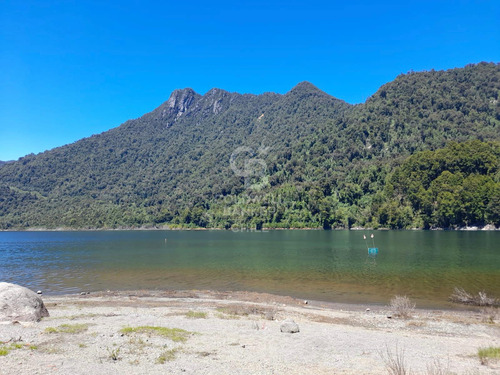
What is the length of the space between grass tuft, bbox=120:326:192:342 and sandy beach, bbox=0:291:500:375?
1.8 inches

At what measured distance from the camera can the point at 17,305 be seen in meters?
16.9

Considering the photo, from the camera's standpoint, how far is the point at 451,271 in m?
36.3

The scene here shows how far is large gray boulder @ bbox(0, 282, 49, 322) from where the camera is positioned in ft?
53.6

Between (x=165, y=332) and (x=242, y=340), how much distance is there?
3.70 m

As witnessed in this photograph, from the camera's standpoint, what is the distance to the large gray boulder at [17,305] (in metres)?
16.3

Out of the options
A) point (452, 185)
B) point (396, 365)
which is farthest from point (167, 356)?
point (452, 185)

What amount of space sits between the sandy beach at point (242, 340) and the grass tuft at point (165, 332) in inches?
1.8

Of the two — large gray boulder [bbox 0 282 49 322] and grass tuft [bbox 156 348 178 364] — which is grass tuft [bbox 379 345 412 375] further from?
large gray boulder [bbox 0 282 49 322]

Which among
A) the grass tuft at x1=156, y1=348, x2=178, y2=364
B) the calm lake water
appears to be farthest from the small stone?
the calm lake water

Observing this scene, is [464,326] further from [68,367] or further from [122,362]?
[68,367]

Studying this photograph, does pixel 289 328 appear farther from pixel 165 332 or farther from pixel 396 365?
pixel 396 365

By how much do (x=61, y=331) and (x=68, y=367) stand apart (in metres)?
5.37

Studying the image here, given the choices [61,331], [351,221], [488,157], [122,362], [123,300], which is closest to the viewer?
[122,362]

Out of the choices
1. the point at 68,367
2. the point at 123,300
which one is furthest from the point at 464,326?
the point at 123,300
